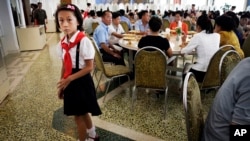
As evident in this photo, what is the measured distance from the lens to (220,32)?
2635 millimetres

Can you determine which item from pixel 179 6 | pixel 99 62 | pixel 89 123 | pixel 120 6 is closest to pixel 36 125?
pixel 89 123

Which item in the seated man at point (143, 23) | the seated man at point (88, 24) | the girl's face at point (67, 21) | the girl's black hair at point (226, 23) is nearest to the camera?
the girl's face at point (67, 21)

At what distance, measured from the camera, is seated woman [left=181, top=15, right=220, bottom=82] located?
2.33 m

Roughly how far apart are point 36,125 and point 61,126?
11.2 inches

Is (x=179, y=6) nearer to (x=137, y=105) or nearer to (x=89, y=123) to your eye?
(x=137, y=105)

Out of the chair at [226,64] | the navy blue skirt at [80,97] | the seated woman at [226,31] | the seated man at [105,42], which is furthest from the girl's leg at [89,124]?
the seated woman at [226,31]

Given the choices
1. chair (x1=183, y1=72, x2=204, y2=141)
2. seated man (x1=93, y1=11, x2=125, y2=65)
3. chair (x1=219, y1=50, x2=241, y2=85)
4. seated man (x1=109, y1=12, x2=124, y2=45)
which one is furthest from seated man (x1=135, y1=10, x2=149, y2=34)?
chair (x1=183, y1=72, x2=204, y2=141)

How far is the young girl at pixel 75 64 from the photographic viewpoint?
148 centimetres

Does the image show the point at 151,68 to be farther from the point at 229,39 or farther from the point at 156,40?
the point at 229,39

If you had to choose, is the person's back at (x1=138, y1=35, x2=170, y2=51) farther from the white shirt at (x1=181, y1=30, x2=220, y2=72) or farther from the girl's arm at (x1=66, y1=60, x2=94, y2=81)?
the girl's arm at (x1=66, y1=60, x2=94, y2=81)

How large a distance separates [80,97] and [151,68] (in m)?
0.89

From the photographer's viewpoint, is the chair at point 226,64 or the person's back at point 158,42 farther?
the person's back at point 158,42

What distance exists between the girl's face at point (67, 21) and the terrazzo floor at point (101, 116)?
1.12 metres

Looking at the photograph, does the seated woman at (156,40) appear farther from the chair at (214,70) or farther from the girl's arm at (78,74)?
the girl's arm at (78,74)
